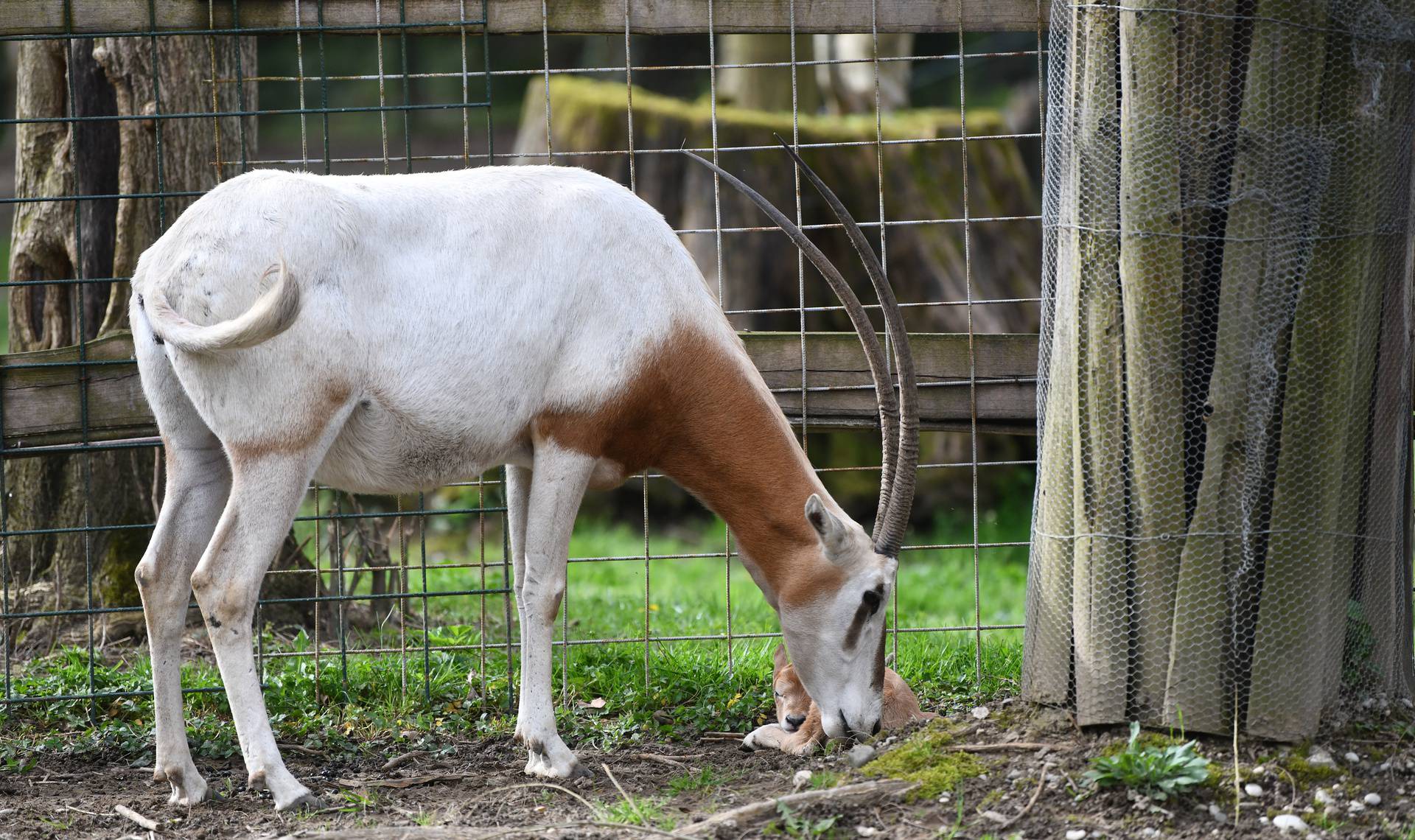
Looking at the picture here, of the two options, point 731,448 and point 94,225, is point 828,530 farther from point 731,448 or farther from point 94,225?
point 94,225

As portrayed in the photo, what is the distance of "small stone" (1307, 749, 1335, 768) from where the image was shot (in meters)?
3.71

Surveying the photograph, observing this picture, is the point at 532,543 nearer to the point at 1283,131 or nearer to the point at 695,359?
the point at 695,359

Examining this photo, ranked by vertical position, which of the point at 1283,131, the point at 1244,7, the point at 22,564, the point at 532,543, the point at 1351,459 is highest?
the point at 1244,7

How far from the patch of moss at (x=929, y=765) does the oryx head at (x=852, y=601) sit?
1.52 ft

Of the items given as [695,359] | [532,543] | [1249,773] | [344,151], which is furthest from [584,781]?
[344,151]

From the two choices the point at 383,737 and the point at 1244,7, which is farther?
the point at 383,737

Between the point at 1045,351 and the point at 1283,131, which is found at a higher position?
the point at 1283,131

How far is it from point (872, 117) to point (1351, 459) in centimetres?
745

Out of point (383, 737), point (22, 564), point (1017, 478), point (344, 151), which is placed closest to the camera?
point (383, 737)

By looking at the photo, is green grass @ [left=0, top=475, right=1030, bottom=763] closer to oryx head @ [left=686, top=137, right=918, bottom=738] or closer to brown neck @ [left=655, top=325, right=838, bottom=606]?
oryx head @ [left=686, top=137, right=918, bottom=738]

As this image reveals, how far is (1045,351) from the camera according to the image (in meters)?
4.32

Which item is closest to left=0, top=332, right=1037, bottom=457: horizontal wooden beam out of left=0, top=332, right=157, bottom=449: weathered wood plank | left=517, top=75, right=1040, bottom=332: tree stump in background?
left=0, top=332, right=157, bottom=449: weathered wood plank

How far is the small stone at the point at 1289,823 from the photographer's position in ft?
11.4

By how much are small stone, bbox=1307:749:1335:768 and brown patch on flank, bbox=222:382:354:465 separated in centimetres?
294
